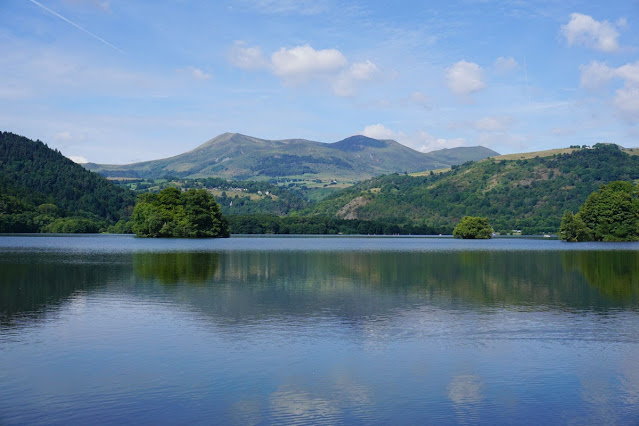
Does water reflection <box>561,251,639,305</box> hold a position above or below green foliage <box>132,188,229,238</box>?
below

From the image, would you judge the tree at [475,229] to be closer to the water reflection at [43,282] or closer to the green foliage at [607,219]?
the green foliage at [607,219]

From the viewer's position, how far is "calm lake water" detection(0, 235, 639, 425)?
49.3 feet

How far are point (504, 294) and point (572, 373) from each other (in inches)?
797

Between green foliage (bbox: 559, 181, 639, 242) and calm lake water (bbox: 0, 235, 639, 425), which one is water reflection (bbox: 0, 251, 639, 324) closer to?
calm lake water (bbox: 0, 235, 639, 425)

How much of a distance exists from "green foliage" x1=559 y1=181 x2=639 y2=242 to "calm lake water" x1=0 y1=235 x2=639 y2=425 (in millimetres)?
119199

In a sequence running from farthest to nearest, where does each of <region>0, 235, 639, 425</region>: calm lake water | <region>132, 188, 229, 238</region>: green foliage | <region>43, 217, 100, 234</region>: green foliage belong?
<region>43, 217, 100, 234</region>: green foliage → <region>132, 188, 229, 238</region>: green foliage → <region>0, 235, 639, 425</region>: calm lake water

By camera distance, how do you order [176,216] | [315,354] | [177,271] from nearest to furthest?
[315,354] < [177,271] < [176,216]

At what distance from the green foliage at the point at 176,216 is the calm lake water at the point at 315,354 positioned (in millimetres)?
112663

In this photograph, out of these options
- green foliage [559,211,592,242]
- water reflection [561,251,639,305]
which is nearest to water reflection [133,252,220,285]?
water reflection [561,251,639,305]

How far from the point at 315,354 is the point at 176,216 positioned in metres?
137

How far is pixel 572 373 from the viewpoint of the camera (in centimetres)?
1850

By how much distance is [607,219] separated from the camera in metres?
149

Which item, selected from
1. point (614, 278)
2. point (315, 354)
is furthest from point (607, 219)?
point (315, 354)

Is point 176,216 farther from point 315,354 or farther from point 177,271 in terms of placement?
point 315,354
